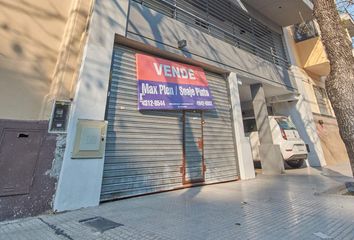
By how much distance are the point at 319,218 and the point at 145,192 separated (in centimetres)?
260

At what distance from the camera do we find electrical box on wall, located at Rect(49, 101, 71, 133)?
2.99 metres

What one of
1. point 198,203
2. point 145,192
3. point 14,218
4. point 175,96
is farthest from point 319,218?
point 14,218

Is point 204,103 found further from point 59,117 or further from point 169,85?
point 59,117

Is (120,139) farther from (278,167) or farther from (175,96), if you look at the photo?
(278,167)

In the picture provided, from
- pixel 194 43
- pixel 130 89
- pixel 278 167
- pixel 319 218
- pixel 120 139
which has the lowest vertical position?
pixel 319 218

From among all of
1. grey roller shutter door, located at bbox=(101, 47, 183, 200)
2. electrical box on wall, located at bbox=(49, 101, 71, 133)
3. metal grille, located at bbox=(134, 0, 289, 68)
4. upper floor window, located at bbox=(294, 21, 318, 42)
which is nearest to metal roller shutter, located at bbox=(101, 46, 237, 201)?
grey roller shutter door, located at bbox=(101, 47, 183, 200)

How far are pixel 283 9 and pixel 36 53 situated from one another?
893cm

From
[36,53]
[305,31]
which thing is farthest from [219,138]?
[305,31]

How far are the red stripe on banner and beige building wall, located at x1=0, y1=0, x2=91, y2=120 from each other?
1.19m

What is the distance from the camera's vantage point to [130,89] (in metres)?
3.96

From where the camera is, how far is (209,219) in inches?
97.1

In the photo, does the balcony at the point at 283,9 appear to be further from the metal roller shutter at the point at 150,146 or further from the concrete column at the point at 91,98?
the concrete column at the point at 91,98

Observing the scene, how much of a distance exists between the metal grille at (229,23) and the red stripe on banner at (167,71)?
1.41 meters

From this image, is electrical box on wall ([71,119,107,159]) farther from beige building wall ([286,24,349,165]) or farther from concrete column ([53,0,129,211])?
beige building wall ([286,24,349,165])
